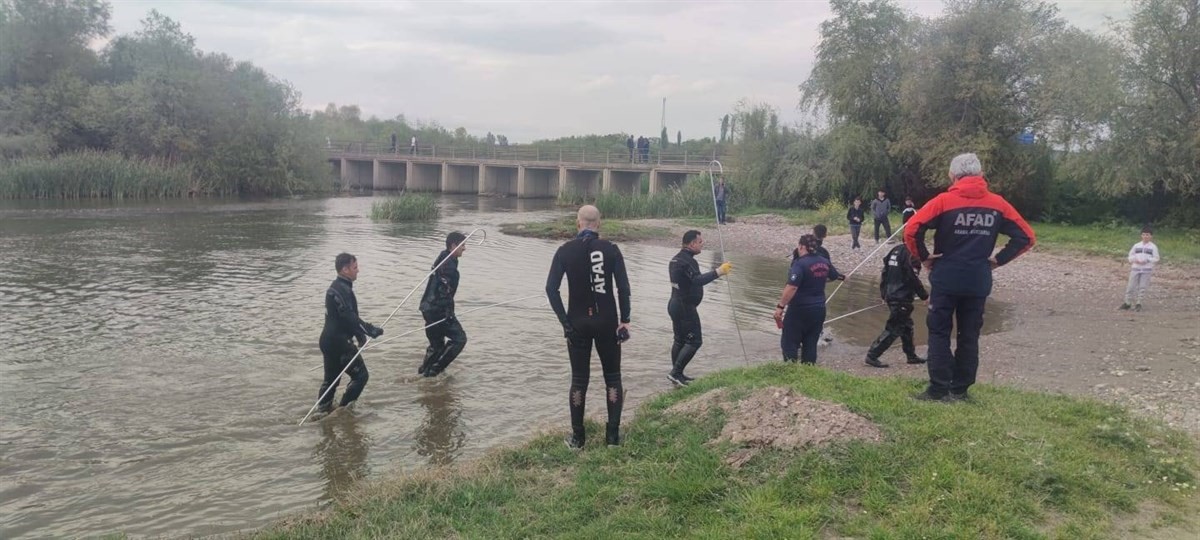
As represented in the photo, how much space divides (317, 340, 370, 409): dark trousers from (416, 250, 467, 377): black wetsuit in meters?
1.33

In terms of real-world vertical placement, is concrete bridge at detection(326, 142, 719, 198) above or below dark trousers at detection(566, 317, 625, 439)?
above

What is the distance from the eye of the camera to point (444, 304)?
10.2m

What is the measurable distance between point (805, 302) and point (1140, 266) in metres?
9.67

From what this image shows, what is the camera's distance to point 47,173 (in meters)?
41.7

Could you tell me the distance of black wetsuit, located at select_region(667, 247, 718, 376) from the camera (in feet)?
31.7

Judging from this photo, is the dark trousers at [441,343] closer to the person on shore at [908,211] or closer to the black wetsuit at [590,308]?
the black wetsuit at [590,308]

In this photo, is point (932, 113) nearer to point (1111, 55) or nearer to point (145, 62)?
point (1111, 55)

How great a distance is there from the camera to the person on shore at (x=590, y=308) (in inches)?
259

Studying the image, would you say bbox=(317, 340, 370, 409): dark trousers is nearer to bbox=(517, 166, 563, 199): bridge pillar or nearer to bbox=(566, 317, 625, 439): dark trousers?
bbox=(566, 317, 625, 439): dark trousers

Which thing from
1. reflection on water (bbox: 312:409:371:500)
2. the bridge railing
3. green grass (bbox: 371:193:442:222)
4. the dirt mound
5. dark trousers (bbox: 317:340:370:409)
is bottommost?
reflection on water (bbox: 312:409:371:500)

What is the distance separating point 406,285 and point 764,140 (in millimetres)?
27573

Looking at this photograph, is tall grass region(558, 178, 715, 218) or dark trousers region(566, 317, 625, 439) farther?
tall grass region(558, 178, 715, 218)

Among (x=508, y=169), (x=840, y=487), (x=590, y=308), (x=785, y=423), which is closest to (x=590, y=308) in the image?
(x=590, y=308)

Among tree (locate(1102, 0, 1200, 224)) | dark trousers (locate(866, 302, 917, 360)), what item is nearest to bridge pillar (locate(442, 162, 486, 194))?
tree (locate(1102, 0, 1200, 224))
